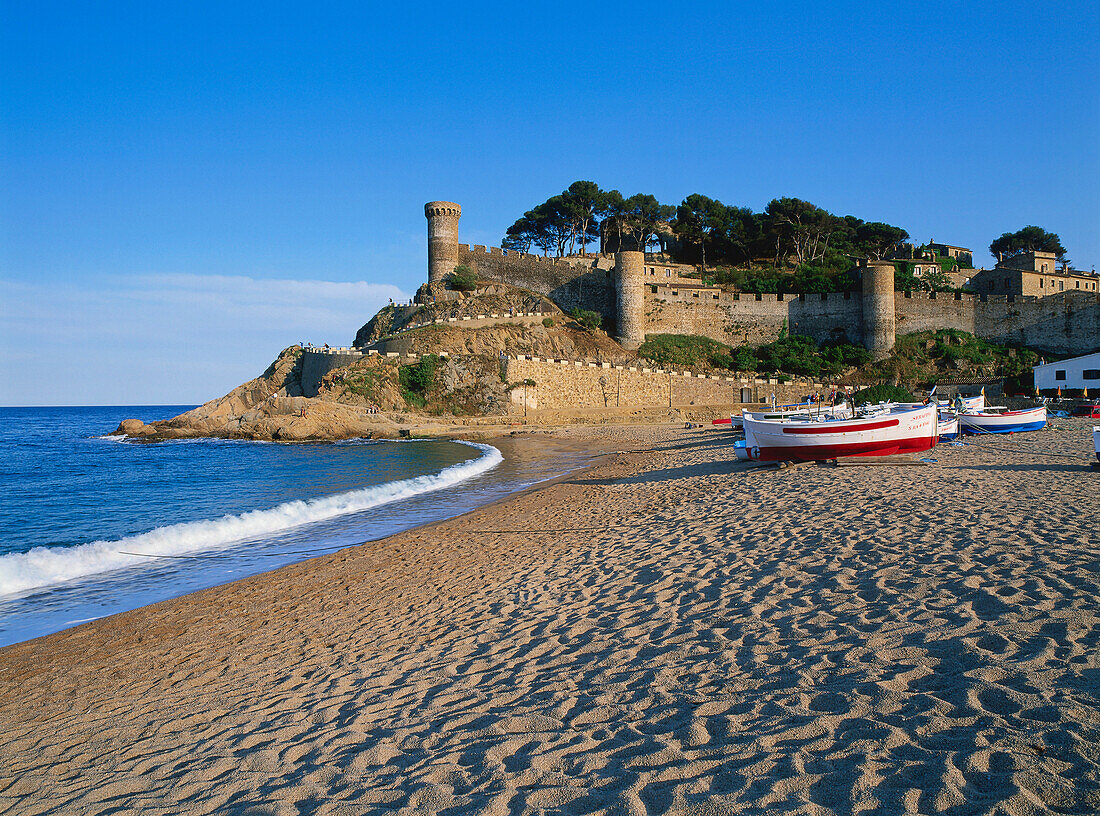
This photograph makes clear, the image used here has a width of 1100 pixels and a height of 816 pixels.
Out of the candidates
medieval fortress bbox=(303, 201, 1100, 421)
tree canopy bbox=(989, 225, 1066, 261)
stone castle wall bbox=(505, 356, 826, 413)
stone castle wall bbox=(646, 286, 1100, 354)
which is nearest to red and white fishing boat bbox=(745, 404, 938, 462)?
medieval fortress bbox=(303, 201, 1100, 421)

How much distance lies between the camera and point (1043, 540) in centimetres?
659

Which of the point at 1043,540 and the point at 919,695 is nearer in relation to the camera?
the point at 919,695

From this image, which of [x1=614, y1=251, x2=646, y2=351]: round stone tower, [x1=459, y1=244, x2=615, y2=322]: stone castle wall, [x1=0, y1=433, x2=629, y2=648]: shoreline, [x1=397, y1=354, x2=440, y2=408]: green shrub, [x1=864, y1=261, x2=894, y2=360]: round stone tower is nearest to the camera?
[x1=0, y1=433, x2=629, y2=648]: shoreline

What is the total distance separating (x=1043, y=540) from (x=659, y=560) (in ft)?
12.9

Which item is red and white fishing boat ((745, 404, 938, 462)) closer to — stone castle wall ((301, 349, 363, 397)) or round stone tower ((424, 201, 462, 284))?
stone castle wall ((301, 349, 363, 397))

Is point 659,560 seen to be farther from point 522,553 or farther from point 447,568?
point 447,568

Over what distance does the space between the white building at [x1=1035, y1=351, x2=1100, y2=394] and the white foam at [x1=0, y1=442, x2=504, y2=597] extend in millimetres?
38906

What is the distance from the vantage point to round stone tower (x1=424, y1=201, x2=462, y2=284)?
54.3 metres

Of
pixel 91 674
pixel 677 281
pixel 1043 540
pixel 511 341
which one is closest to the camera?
pixel 91 674

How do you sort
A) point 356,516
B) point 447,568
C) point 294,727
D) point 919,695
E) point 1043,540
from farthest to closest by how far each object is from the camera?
point 356,516, point 447,568, point 1043,540, point 294,727, point 919,695

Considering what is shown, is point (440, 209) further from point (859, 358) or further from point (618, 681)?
point (618, 681)

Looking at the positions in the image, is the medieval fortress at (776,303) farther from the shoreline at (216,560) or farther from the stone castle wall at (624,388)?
the shoreline at (216,560)

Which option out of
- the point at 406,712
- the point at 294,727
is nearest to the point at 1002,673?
the point at 406,712

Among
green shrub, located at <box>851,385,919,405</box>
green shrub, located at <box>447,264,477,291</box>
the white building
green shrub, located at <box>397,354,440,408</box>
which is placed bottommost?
green shrub, located at <box>851,385,919,405</box>
